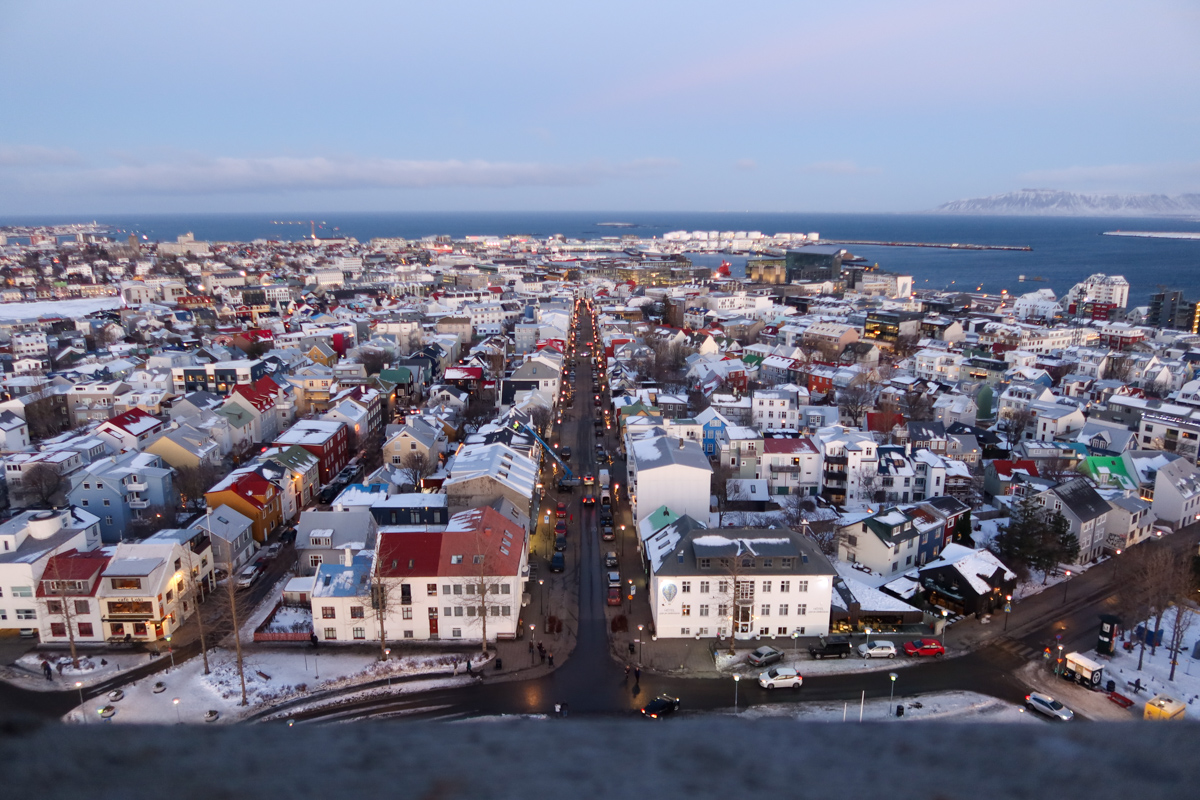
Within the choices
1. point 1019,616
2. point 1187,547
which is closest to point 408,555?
point 1019,616

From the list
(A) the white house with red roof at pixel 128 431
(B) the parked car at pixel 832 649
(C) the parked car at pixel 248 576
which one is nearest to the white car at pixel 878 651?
(B) the parked car at pixel 832 649

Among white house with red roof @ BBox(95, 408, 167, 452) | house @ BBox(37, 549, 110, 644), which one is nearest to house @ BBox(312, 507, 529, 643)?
house @ BBox(37, 549, 110, 644)

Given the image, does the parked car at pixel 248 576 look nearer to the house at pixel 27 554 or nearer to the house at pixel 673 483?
the house at pixel 27 554

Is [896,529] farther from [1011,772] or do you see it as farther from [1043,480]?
[1011,772]

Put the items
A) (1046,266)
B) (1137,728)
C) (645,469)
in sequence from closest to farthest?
(1137,728), (645,469), (1046,266)

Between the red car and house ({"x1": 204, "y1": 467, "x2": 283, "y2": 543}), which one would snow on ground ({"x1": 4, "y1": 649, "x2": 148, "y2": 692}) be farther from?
the red car

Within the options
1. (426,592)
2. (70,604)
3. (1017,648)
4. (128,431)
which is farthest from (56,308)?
(1017,648)
